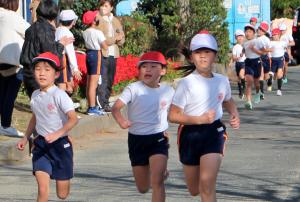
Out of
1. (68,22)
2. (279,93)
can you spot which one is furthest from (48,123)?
(279,93)

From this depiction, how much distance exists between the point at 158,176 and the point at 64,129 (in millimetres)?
890

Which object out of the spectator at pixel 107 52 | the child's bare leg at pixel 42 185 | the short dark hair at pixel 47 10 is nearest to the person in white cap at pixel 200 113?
the child's bare leg at pixel 42 185

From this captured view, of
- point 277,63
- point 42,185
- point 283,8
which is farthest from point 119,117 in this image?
point 283,8

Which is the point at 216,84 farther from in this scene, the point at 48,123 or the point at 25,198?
the point at 25,198

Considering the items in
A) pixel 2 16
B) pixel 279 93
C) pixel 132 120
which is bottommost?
pixel 279 93

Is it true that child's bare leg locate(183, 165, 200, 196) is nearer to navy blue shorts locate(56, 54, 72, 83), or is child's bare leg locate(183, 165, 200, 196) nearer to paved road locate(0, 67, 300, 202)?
paved road locate(0, 67, 300, 202)

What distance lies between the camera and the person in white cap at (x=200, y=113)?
→ 7.30 m

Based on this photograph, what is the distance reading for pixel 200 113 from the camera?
24.1 ft

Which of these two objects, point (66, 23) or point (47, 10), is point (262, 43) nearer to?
point (66, 23)

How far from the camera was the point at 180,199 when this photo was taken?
8.84m

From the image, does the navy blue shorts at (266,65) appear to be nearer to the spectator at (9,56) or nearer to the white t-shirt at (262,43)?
the white t-shirt at (262,43)

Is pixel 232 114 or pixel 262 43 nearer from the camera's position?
pixel 232 114

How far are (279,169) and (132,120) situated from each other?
125 inches

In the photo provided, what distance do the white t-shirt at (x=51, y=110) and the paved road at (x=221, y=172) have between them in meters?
1.49
